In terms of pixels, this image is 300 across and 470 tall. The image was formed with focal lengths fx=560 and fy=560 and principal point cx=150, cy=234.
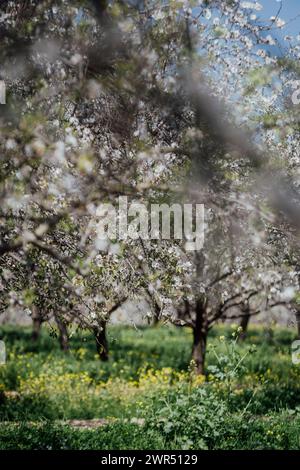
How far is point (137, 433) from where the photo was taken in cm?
698

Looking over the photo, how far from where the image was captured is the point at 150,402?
8.07 m

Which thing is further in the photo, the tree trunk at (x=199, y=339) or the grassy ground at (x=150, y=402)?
the tree trunk at (x=199, y=339)

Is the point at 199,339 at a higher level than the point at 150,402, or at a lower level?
higher

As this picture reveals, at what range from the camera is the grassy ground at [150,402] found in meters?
6.61

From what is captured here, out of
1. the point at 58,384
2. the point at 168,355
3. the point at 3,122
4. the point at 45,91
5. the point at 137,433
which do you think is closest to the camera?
the point at 3,122

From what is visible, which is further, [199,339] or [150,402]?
[199,339]

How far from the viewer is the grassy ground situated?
6.61m

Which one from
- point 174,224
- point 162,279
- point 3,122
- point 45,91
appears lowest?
point 162,279

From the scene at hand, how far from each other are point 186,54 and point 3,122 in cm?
192

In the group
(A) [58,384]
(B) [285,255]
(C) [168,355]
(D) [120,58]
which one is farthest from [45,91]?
(C) [168,355]

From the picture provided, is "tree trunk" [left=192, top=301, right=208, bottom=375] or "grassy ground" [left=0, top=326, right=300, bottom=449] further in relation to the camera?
"tree trunk" [left=192, top=301, right=208, bottom=375]

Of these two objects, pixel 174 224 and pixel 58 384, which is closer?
pixel 174 224

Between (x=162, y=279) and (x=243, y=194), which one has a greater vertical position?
(x=243, y=194)
